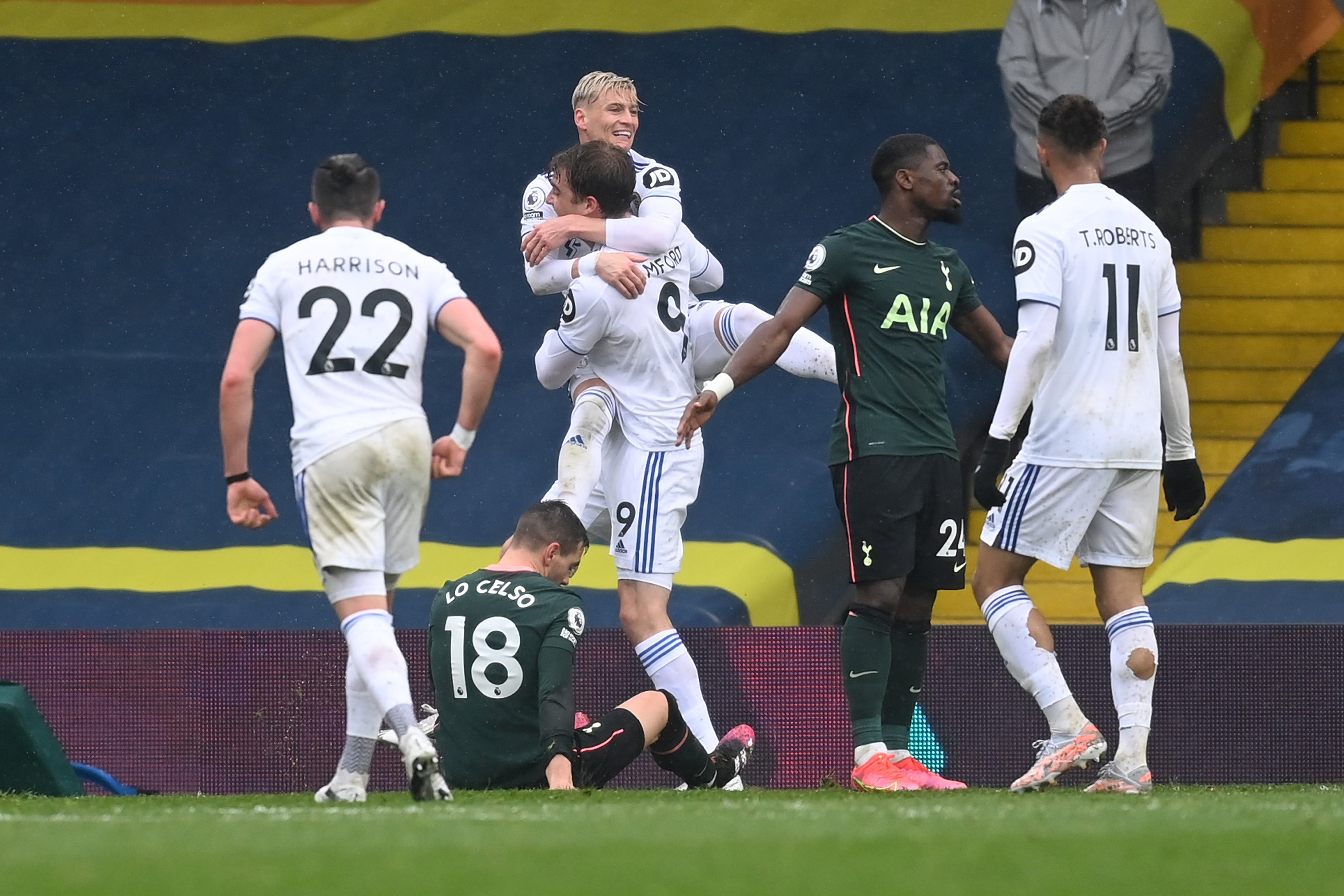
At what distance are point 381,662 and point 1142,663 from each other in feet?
7.08

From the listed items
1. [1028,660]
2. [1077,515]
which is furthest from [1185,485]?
[1028,660]

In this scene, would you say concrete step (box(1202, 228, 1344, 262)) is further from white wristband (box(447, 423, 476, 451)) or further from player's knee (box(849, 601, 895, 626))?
white wristband (box(447, 423, 476, 451))

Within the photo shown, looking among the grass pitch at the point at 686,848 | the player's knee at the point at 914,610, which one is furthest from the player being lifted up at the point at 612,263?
the grass pitch at the point at 686,848

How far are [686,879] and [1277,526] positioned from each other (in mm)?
6089

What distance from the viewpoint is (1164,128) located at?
8.76 metres

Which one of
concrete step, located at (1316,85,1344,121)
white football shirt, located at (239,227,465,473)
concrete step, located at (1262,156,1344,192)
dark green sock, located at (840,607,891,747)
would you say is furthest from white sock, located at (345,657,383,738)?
concrete step, located at (1316,85,1344,121)

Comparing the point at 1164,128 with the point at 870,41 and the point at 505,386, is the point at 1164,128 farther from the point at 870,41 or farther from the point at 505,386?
the point at 505,386

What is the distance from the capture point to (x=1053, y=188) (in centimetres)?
862

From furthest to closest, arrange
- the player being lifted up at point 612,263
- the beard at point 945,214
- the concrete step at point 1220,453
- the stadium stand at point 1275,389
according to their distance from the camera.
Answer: the concrete step at point 1220,453
the stadium stand at point 1275,389
the player being lifted up at point 612,263
the beard at point 945,214

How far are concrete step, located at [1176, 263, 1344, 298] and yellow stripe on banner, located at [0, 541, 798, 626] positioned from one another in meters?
2.59

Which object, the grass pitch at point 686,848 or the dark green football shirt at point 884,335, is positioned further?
the dark green football shirt at point 884,335

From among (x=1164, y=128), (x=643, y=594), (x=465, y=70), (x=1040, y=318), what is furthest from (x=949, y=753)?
(x=465, y=70)

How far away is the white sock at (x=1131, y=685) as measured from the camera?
A: 5.18 m

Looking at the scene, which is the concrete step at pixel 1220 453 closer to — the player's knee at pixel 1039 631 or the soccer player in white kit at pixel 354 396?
the player's knee at pixel 1039 631
